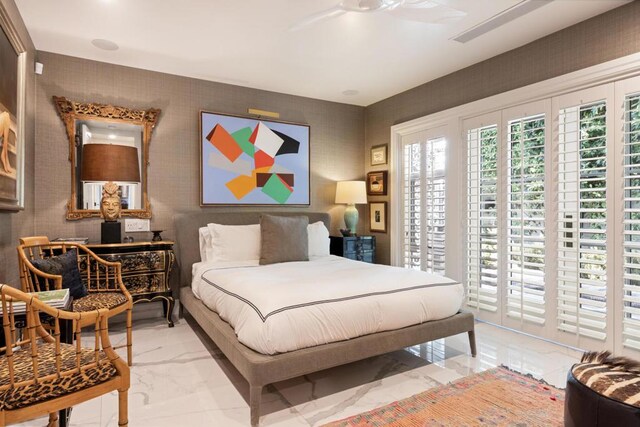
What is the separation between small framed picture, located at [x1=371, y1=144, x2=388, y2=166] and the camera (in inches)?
202

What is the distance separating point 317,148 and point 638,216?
350 centimetres

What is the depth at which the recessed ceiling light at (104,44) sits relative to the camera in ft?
11.1

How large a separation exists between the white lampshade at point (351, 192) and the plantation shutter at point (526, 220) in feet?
6.33

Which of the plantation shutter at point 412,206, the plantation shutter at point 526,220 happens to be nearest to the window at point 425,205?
the plantation shutter at point 412,206

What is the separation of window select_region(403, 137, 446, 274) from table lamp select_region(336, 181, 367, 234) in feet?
1.89

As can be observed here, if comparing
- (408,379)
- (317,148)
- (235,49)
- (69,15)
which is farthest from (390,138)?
(69,15)

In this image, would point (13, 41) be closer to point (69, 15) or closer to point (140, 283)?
point (69, 15)

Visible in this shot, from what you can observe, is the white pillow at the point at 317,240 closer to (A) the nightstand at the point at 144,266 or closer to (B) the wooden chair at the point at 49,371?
(A) the nightstand at the point at 144,266

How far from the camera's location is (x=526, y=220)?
343cm

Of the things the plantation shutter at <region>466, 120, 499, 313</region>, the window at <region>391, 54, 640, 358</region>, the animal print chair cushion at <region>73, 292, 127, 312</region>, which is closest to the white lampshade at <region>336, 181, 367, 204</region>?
the window at <region>391, 54, 640, 358</region>

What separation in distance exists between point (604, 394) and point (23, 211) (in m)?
4.09

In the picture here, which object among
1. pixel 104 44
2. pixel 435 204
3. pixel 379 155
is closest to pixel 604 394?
pixel 435 204

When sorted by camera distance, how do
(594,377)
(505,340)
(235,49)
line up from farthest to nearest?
1. (235,49)
2. (505,340)
3. (594,377)

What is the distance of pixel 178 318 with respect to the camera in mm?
3955
